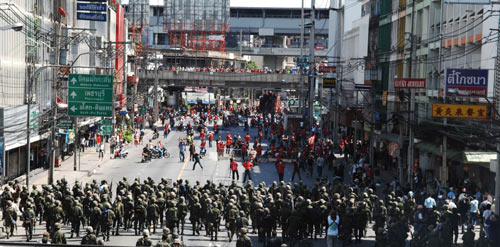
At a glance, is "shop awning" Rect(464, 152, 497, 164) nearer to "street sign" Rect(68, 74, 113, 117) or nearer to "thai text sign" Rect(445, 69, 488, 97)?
"thai text sign" Rect(445, 69, 488, 97)

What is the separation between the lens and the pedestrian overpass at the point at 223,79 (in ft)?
318

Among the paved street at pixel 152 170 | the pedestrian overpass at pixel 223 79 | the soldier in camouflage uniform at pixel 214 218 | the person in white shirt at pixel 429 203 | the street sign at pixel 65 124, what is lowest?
the paved street at pixel 152 170

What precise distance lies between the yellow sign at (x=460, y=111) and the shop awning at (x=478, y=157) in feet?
11.1

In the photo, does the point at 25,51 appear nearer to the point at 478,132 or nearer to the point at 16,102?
the point at 16,102

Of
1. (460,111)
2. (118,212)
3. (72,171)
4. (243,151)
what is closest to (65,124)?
(72,171)

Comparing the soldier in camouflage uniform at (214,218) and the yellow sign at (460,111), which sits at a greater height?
the yellow sign at (460,111)

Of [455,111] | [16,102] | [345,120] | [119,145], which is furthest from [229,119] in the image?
[455,111]

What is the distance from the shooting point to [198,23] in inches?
5512

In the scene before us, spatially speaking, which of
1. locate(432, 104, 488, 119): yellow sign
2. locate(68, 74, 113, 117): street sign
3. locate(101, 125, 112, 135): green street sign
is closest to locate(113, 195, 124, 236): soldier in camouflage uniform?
locate(68, 74, 113, 117): street sign

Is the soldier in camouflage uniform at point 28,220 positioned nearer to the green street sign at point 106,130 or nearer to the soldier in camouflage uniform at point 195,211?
the soldier in camouflage uniform at point 195,211

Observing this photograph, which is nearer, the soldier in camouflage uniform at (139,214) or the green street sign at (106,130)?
the soldier in camouflage uniform at (139,214)

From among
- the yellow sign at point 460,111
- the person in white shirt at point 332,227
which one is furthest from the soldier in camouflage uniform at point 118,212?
the yellow sign at point 460,111

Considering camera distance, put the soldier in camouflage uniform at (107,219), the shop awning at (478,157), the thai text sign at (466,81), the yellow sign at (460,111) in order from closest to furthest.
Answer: the soldier in camouflage uniform at (107,219) → the yellow sign at (460,111) → the thai text sign at (466,81) → the shop awning at (478,157)

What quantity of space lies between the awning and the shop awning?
0.43 m
